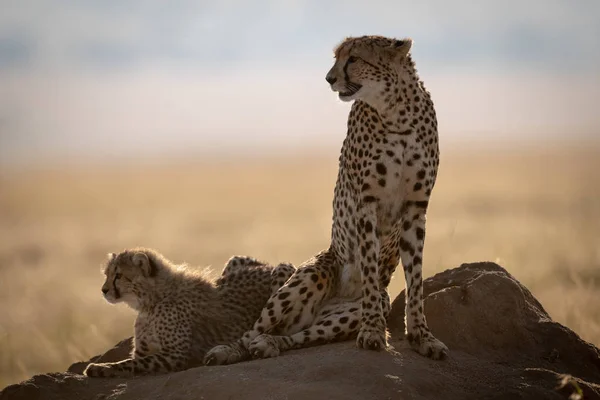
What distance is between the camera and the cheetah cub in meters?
6.02

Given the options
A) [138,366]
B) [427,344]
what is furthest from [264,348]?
[427,344]

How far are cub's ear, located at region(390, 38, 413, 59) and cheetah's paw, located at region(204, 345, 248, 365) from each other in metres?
1.97

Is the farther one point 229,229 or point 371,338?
point 229,229

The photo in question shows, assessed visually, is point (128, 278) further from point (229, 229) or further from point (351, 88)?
point (229, 229)

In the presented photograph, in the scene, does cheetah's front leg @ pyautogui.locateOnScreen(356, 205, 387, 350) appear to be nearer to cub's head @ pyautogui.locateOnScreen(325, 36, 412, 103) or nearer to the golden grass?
cub's head @ pyautogui.locateOnScreen(325, 36, 412, 103)

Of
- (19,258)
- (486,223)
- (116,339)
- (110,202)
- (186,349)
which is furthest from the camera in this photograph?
(110,202)

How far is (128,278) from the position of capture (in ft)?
20.7

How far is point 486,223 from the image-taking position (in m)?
18.1

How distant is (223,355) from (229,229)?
14855 millimetres

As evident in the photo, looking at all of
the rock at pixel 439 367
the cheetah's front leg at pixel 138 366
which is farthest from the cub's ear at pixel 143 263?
the cheetah's front leg at pixel 138 366

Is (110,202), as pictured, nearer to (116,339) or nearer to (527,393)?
(116,339)

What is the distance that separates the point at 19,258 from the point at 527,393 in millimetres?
12068

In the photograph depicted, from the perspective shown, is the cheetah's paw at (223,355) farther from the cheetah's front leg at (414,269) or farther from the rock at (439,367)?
the cheetah's front leg at (414,269)

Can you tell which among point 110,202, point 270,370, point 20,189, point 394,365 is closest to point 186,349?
point 270,370
